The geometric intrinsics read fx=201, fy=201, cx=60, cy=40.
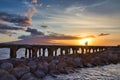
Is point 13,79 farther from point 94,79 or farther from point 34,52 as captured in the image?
point 34,52

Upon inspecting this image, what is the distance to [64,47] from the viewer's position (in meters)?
43.5

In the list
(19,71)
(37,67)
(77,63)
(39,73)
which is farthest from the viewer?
(77,63)

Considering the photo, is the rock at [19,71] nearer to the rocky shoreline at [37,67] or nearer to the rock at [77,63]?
the rocky shoreline at [37,67]

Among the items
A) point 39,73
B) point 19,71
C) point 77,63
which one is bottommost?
point 39,73

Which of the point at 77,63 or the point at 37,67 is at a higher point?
the point at 37,67

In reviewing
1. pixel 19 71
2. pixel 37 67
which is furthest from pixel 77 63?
pixel 19 71

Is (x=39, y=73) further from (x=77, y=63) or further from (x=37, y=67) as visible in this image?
(x=77, y=63)

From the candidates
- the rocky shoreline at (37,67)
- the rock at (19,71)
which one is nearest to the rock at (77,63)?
the rocky shoreline at (37,67)

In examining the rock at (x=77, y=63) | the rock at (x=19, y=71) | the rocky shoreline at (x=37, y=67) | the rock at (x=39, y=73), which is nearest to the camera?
the rocky shoreline at (x=37, y=67)

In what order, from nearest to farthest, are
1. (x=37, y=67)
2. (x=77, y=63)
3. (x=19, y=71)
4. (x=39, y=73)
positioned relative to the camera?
(x=19, y=71), (x=39, y=73), (x=37, y=67), (x=77, y=63)

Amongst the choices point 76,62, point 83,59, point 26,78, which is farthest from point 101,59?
point 26,78

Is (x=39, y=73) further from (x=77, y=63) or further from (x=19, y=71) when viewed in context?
(x=77, y=63)

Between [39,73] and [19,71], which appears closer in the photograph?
[19,71]

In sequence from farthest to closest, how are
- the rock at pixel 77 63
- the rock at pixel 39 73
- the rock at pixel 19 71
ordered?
the rock at pixel 77 63 < the rock at pixel 39 73 < the rock at pixel 19 71
